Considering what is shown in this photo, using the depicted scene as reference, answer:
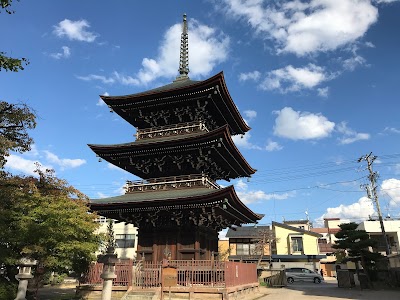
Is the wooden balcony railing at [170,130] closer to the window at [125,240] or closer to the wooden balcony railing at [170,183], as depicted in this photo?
the wooden balcony railing at [170,183]

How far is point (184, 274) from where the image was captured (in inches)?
727

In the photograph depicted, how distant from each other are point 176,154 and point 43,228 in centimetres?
928

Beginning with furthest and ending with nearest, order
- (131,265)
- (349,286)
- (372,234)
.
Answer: (372,234)
(349,286)
(131,265)

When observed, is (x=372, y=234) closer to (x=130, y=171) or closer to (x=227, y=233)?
(x=227, y=233)

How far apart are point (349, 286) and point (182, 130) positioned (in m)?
22.5

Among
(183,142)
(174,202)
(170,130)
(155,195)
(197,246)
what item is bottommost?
(197,246)

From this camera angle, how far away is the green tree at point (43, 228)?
17.0m

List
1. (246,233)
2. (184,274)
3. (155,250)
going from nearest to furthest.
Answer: (184,274) → (155,250) → (246,233)

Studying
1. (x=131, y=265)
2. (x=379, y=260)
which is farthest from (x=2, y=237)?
(x=379, y=260)

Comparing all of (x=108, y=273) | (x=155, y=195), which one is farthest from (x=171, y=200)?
(x=108, y=273)

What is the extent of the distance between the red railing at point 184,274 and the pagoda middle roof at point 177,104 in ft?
33.8

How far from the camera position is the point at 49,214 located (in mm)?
17500

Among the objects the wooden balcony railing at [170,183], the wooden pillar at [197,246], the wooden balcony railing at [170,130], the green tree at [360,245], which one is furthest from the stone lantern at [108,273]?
the green tree at [360,245]

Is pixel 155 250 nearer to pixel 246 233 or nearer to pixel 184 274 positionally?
pixel 184 274
